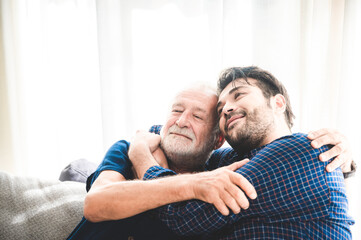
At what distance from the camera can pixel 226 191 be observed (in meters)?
0.91

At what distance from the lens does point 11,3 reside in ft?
6.66

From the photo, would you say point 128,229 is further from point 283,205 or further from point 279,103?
point 279,103

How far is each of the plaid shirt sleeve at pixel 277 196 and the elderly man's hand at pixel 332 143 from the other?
0.03 m

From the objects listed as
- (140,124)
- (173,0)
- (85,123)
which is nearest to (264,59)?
(173,0)

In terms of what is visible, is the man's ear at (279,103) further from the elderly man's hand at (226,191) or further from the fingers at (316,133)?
the elderly man's hand at (226,191)

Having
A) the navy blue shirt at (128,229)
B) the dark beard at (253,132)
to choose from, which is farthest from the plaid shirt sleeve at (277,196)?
the dark beard at (253,132)

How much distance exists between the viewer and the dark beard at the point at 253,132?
1269mm

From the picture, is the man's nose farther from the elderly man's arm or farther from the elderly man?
the elderly man's arm

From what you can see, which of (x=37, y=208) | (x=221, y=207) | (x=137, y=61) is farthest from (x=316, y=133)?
(x=137, y=61)

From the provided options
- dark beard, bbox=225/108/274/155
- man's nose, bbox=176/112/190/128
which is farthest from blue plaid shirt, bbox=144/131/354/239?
man's nose, bbox=176/112/190/128

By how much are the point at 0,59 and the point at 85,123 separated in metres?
0.76

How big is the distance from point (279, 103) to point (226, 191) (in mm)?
696

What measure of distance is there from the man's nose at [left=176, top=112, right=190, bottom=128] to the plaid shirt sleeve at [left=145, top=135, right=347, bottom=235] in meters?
0.51

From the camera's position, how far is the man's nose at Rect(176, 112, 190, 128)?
143 cm
